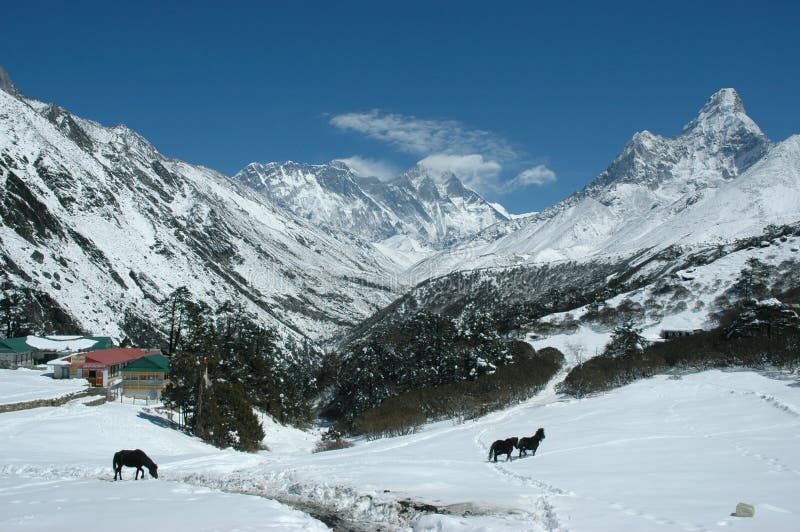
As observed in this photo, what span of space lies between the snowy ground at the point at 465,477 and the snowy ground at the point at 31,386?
906 centimetres

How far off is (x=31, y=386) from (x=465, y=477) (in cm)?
5257

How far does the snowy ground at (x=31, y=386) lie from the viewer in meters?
50.5

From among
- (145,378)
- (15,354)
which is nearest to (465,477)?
(145,378)

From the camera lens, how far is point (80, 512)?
1659 cm

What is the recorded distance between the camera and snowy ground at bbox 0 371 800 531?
15969 millimetres

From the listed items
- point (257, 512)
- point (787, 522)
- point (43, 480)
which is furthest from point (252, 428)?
point (787, 522)

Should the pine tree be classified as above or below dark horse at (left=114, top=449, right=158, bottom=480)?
above

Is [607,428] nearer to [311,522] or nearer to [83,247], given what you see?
[311,522]

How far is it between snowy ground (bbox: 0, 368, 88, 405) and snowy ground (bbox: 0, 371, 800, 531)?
906 cm

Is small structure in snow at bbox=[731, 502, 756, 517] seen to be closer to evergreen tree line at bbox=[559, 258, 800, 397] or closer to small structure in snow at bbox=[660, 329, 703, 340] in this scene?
evergreen tree line at bbox=[559, 258, 800, 397]

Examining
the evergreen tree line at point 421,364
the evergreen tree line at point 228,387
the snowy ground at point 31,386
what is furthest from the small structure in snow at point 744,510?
the evergreen tree line at point 421,364

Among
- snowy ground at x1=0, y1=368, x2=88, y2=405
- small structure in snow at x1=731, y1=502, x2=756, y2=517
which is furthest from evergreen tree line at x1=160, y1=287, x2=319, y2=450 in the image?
small structure in snow at x1=731, y1=502, x2=756, y2=517

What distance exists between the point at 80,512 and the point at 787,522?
60.9 feet

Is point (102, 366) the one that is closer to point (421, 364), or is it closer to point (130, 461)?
point (421, 364)
